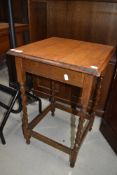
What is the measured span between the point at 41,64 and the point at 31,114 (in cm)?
96

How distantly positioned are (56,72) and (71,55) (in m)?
0.14

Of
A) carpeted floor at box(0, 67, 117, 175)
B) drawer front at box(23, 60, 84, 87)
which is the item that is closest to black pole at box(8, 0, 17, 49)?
drawer front at box(23, 60, 84, 87)

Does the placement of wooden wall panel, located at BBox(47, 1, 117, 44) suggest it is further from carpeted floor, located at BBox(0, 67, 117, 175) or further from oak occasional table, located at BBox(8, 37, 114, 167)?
carpeted floor, located at BBox(0, 67, 117, 175)

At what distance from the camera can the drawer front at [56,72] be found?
0.84 m

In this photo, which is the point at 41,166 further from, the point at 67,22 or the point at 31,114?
the point at 67,22

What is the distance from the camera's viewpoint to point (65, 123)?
5.34 ft

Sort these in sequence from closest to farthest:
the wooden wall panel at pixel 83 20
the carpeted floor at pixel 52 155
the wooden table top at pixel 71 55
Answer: the wooden table top at pixel 71 55, the carpeted floor at pixel 52 155, the wooden wall panel at pixel 83 20

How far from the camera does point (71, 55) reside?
92 cm

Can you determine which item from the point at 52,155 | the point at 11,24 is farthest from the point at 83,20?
the point at 52,155

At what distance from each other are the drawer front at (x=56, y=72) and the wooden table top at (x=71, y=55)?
0.17 ft

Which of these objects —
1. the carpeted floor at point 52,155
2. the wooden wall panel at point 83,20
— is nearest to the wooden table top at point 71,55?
the wooden wall panel at point 83,20

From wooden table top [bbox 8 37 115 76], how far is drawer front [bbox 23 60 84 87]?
0.17 feet

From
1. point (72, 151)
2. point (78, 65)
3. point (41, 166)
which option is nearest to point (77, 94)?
point (72, 151)

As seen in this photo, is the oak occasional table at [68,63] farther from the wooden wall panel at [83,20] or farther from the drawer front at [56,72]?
the wooden wall panel at [83,20]
